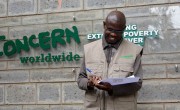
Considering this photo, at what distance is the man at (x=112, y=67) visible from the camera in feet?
11.9

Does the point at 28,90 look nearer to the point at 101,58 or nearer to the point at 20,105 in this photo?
the point at 20,105

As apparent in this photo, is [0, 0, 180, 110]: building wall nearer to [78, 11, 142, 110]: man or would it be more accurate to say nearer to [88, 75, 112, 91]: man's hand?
[78, 11, 142, 110]: man

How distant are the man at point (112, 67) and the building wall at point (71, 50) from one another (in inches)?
52.2

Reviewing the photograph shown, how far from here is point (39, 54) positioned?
562 cm

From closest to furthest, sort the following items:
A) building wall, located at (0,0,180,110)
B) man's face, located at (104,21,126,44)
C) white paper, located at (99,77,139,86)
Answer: white paper, located at (99,77,139,86)
man's face, located at (104,21,126,44)
building wall, located at (0,0,180,110)

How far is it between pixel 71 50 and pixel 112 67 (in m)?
1.84

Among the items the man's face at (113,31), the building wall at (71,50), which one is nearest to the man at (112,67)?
the man's face at (113,31)

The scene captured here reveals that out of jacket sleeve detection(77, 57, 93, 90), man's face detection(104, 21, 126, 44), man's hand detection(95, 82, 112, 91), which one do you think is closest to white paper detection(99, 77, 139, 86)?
man's hand detection(95, 82, 112, 91)

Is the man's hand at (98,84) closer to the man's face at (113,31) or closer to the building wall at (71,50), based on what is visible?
the man's face at (113,31)

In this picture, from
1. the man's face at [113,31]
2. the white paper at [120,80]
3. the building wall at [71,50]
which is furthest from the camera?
the building wall at [71,50]

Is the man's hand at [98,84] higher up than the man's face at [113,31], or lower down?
lower down

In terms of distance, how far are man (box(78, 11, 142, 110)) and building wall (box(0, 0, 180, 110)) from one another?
1.33 metres

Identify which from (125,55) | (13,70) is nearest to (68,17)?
(13,70)

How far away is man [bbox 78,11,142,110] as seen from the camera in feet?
11.9
